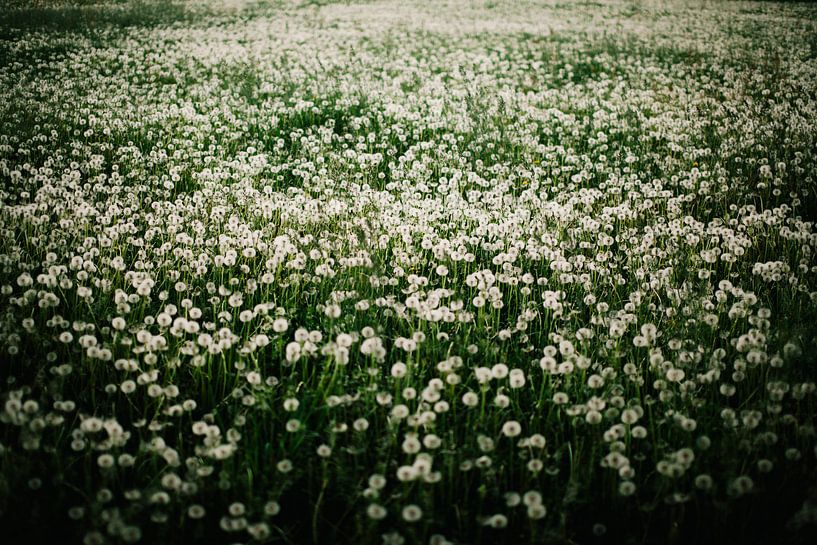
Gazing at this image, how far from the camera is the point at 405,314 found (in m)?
3.12

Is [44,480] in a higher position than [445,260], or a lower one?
lower

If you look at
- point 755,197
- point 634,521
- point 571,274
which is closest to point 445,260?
point 571,274

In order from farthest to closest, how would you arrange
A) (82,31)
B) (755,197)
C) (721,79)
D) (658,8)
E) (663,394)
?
(658,8) → (82,31) → (721,79) → (755,197) → (663,394)

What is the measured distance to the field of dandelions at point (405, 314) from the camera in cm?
217

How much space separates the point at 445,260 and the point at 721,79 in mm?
8436

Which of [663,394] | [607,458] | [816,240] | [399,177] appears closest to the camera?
[607,458]

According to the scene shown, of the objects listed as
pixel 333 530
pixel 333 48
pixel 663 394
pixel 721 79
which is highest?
pixel 333 48

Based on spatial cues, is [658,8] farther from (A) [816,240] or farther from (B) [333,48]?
(A) [816,240]

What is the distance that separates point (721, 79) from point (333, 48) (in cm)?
768

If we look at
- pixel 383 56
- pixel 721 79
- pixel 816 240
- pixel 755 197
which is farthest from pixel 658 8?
pixel 816 240

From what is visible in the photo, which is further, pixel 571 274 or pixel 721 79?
pixel 721 79

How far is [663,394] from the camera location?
2504 mm

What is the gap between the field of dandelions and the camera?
2166 millimetres

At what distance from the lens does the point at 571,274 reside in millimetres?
3670
